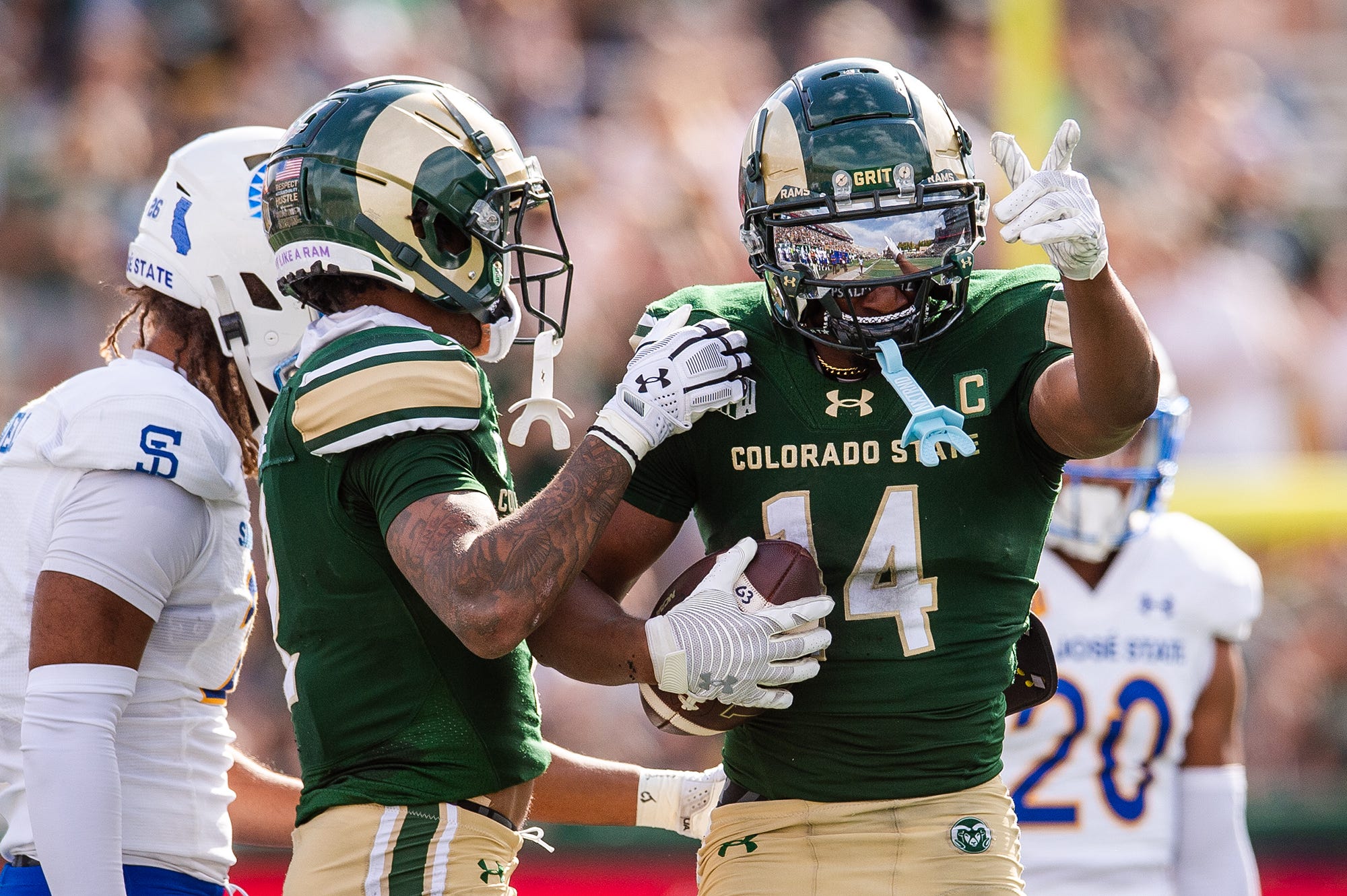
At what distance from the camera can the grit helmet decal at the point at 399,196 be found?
8.92 feet

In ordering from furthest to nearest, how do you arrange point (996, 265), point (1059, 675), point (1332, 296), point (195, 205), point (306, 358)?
point (1332, 296) → point (996, 265) → point (1059, 675) → point (195, 205) → point (306, 358)

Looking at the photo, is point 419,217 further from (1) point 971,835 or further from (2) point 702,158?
(2) point 702,158

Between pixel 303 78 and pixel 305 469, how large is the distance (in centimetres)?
549

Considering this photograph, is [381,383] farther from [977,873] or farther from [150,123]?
[150,123]

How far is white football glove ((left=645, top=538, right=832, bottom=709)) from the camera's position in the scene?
255 cm

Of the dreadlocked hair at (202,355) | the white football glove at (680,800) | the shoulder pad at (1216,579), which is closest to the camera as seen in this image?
the dreadlocked hair at (202,355)

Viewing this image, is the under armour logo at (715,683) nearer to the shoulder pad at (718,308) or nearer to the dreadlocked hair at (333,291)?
the shoulder pad at (718,308)

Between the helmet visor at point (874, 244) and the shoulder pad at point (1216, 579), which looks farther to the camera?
the shoulder pad at point (1216, 579)

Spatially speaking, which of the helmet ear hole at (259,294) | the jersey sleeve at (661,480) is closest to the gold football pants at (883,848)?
the jersey sleeve at (661,480)

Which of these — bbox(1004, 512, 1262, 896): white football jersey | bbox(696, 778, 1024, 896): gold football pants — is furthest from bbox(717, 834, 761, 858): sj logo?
bbox(1004, 512, 1262, 896): white football jersey

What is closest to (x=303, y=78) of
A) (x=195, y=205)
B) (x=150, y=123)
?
(x=150, y=123)

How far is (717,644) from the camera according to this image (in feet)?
8.38

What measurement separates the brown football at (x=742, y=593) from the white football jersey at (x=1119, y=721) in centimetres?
155

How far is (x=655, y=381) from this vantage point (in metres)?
2.63
